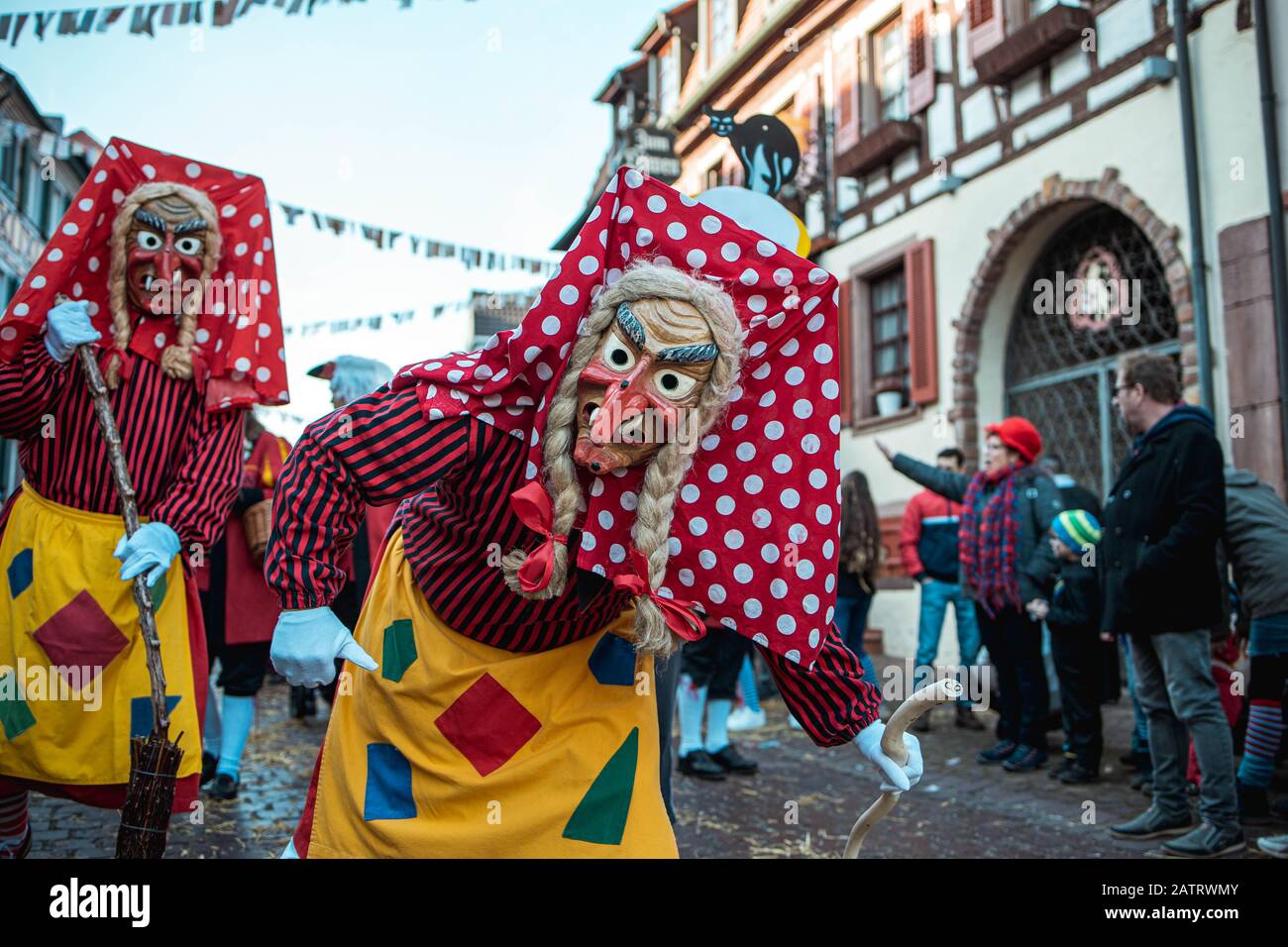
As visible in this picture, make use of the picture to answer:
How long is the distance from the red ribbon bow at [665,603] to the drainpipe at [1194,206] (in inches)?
274

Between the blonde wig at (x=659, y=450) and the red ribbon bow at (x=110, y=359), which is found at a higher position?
the red ribbon bow at (x=110, y=359)

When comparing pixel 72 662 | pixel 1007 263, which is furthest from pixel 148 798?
pixel 1007 263

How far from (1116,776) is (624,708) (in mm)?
4450

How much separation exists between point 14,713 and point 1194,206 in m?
7.94

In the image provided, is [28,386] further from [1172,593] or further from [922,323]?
[922,323]

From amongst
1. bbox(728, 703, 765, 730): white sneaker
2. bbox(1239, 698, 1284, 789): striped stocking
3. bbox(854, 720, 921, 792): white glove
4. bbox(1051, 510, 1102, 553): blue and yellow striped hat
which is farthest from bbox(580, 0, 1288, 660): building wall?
bbox(854, 720, 921, 792): white glove

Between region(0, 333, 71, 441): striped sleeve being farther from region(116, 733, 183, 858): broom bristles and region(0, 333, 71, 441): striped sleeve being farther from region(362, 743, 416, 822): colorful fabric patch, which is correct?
region(362, 743, 416, 822): colorful fabric patch

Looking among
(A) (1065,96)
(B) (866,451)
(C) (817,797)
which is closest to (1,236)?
(B) (866,451)

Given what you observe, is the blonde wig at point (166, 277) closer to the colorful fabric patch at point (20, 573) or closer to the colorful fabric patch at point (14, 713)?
the colorful fabric patch at point (20, 573)

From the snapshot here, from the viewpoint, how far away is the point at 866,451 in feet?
41.5

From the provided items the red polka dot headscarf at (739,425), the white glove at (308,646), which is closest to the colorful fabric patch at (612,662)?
the red polka dot headscarf at (739,425)

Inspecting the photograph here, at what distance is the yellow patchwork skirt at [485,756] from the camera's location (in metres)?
1.95

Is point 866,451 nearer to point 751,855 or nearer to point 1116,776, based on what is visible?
point 1116,776

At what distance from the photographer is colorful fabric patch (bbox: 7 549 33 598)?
2.96 meters
